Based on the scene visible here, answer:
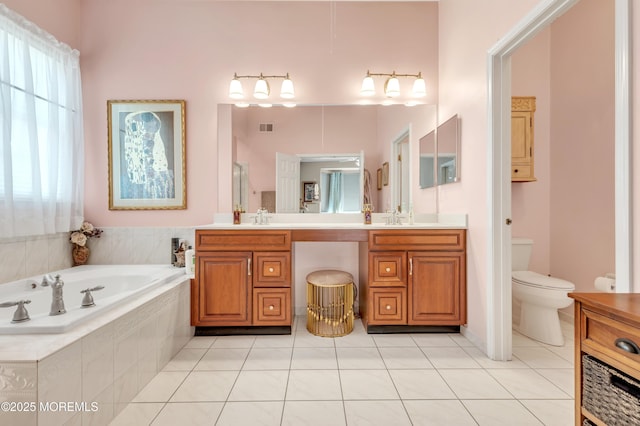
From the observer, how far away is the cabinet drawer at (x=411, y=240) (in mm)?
2285

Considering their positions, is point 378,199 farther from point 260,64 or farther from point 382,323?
point 260,64

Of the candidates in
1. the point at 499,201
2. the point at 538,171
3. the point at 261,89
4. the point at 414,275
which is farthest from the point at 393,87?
the point at 414,275

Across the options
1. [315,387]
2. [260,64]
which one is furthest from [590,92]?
[315,387]

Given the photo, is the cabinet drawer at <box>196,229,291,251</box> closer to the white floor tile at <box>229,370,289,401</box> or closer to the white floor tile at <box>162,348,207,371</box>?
the white floor tile at <box>162,348,207,371</box>

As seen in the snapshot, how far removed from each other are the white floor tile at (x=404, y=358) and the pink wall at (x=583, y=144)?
1679 millimetres

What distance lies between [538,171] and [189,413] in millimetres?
3296

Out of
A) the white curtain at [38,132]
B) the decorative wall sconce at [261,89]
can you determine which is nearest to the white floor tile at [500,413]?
the decorative wall sconce at [261,89]

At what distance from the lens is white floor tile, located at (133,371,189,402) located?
5.08 ft

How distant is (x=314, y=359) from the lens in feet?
6.38

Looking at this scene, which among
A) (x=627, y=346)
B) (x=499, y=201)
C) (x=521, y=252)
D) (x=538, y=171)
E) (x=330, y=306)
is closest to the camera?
(x=627, y=346)

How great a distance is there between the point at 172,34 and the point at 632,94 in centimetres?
322

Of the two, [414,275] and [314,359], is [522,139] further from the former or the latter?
[314,359]

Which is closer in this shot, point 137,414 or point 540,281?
point 137,414

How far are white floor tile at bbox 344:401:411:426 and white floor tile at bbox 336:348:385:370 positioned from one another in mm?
340
